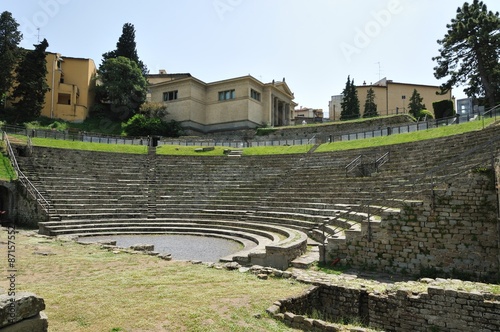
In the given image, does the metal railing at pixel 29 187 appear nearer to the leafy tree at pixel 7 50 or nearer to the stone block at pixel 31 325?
the stone block at pixel 31 325

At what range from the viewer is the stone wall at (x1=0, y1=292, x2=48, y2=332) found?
13.9 ft

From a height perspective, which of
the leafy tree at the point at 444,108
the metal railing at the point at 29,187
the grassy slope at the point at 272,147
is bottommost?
the metal railing at the point at 29,187

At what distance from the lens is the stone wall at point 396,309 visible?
6.79 m

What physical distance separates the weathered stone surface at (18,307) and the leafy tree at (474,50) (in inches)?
1583

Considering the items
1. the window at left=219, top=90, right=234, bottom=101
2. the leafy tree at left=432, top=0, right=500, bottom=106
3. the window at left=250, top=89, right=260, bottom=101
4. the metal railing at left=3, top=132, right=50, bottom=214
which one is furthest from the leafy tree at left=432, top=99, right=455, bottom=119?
the metal railing at left=3, top=132, right=50, bottom=214

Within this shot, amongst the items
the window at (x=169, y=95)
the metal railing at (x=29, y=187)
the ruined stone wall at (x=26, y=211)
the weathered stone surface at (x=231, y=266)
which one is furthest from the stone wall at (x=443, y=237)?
the window at (x=169, y=95)

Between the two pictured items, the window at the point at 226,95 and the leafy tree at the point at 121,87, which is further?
the window at the point at 226,95

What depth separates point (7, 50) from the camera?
40.3 meters

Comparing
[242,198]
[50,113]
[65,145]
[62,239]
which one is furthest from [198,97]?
[62,239]

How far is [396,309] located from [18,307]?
716 cm

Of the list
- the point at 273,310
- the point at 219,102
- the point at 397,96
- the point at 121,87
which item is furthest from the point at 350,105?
the point at 273,310

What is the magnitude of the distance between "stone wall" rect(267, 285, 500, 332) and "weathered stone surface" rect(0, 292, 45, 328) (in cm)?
400

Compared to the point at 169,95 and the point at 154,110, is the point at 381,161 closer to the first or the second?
the point at 154,110

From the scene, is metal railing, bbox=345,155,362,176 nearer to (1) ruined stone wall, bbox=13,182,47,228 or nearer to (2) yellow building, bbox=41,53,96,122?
(1) ruined stone wall, bbox=13,182,47,228
